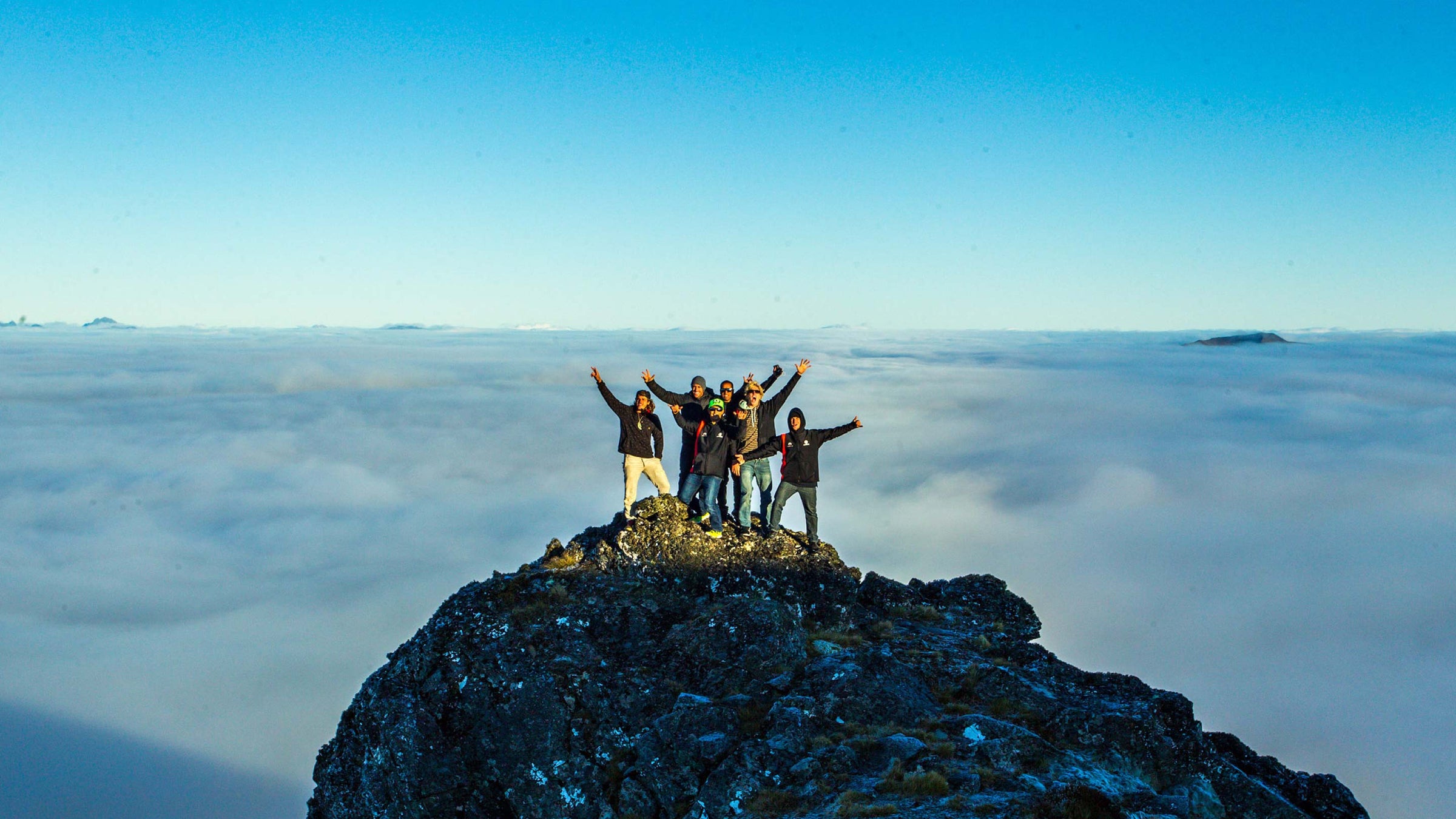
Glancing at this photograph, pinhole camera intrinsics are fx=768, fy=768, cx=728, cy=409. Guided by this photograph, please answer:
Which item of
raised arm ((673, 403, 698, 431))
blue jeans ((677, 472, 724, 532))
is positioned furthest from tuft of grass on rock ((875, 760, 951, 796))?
raised arm ((673, 403, 698, 431))

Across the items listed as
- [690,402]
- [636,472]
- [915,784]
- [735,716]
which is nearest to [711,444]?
[690,402]

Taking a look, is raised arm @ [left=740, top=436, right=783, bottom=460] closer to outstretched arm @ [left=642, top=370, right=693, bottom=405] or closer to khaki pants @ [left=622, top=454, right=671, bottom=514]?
outstretched arm @ [left=642, top=370, right=693, bottom=405]

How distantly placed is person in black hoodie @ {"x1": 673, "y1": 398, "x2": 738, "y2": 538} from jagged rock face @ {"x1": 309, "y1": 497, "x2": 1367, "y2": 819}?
0.61 metres

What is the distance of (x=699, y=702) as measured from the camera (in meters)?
12.8

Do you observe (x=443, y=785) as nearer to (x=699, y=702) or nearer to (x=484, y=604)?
(x=484, y=604)

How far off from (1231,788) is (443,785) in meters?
12.7

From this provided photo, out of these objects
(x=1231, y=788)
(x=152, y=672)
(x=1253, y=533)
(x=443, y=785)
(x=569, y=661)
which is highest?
(x=569, y=661)

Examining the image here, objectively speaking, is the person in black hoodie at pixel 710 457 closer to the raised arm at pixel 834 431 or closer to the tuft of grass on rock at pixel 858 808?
the raised arm at pixel 834 431

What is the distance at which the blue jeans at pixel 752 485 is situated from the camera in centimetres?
1772

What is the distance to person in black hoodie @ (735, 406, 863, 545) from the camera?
17.6 metres

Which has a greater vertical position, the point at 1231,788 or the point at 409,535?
the point at 1231,788

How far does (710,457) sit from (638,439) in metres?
1.75

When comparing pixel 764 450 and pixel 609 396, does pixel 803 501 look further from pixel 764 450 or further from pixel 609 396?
pixel 609 396

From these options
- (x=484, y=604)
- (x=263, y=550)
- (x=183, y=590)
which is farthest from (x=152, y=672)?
(x=484, y=604)
